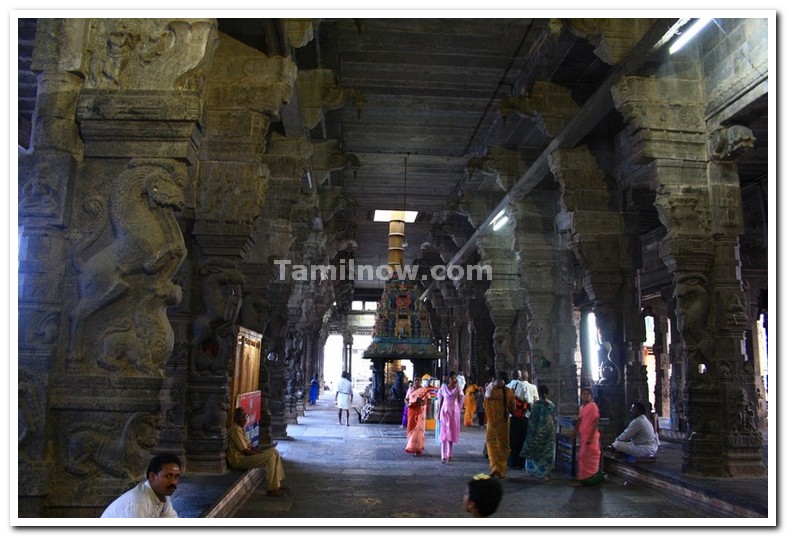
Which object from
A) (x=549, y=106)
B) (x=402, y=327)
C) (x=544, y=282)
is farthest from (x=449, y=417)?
(x=402, y=327)

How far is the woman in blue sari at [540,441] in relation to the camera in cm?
762

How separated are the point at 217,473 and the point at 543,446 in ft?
12.8

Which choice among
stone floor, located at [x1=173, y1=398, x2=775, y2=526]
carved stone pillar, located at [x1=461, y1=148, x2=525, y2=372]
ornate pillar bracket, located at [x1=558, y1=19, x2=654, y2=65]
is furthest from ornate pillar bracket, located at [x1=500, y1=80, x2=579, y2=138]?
stone floor, located at [x1=173, y1=398, x2=775, y2=526]

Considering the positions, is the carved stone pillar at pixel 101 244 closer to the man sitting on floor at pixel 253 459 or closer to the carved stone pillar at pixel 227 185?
the carved stone pillar at pixel 227 185

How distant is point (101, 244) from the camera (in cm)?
364

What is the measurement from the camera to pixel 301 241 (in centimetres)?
1109

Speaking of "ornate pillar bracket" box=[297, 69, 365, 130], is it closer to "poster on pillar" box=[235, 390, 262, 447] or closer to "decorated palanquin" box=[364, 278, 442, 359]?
"poster on pillar" box=[235, 390, 262, 447]

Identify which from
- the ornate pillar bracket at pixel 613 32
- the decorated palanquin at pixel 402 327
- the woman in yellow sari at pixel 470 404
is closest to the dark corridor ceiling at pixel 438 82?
the ornate pillar bracket at pixel 613 32

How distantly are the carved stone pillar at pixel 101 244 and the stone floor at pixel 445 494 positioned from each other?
3.20 ft

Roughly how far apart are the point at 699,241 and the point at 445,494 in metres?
3.87

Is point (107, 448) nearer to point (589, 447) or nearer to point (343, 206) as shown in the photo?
point (589, 447)

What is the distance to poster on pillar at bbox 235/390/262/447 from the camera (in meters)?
7.35
